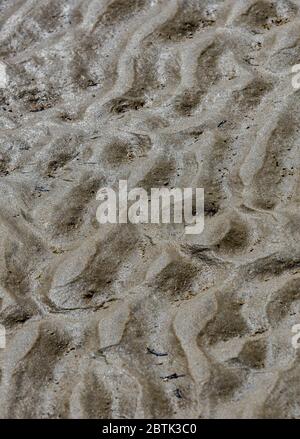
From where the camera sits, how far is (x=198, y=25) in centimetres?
350

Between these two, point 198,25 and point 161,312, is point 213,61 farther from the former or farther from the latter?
point 161,312

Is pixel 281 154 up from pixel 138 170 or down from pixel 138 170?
down

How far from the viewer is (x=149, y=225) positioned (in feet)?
9.04

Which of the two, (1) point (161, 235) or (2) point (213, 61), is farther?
(2) point (213, 61)

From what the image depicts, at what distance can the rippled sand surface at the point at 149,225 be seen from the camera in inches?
91.7

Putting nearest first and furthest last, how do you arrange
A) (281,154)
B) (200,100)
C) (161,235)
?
1. (161,235)
2. (281,154)
3. (200,100)

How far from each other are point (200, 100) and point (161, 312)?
975 mm

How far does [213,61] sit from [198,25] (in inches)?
10.0

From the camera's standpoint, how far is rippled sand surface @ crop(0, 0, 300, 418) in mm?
2330

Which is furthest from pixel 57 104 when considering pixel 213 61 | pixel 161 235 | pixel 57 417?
pixel 57 417

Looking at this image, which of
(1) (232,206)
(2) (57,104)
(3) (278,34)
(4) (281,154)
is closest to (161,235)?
(1) (232,206)

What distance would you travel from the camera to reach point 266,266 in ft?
8.51
